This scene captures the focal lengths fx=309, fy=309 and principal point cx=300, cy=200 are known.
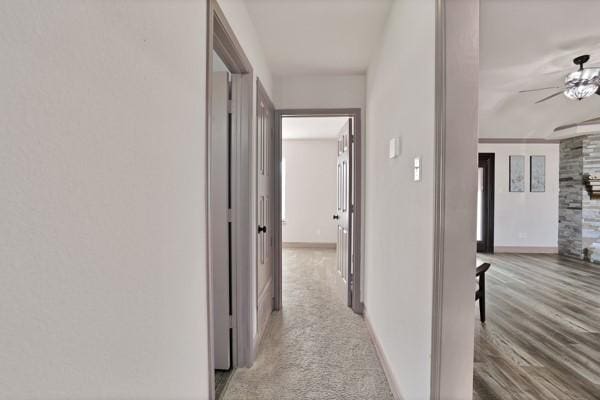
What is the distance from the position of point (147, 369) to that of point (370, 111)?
2.71 meters

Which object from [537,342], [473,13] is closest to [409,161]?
[473,13]

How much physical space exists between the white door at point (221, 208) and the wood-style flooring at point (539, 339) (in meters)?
1.69

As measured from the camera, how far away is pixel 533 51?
10.6 feet

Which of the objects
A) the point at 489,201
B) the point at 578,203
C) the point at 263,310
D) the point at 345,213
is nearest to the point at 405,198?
the point at 263,310

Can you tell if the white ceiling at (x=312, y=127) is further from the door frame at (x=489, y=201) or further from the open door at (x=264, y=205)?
the door frame at (x=489, y=201)

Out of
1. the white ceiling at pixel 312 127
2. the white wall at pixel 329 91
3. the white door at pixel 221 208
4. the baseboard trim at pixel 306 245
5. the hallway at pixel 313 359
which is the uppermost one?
the white ceiling at pixel 312 127

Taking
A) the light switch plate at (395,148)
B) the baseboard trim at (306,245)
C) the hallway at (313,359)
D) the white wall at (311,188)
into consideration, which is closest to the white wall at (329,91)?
the light switch plate at (395,148)

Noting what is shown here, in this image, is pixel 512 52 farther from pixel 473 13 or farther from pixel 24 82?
pixel 24 82

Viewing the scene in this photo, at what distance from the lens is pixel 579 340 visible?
2629mm

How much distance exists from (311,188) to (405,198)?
544cm

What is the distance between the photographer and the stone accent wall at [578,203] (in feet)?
18.9

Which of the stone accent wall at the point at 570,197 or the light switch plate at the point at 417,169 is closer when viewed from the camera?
the light switch plate at the point at 417,169

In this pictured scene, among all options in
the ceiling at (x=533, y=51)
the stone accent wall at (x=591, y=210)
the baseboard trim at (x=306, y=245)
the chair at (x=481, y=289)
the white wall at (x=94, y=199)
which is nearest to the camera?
the white wall at (x=94, y=199)

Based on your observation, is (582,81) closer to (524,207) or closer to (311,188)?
(524,207)
